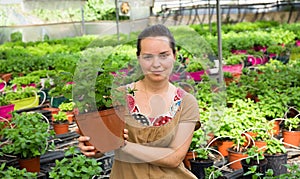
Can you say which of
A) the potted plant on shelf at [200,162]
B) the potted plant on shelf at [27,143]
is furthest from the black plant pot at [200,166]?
the potted plant on shelf at [27,143]

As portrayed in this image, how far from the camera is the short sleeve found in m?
1.61

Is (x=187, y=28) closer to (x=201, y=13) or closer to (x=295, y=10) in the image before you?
(x=295, y=10)

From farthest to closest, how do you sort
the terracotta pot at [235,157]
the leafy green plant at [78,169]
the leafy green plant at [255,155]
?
the terracotta pot at [235,157], the leafy green plant at [255,155], the leafy green plant at [78,169]

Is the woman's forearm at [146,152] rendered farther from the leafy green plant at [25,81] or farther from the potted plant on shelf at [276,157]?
the leafy green plant at [25,81]

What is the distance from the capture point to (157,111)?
1.50m

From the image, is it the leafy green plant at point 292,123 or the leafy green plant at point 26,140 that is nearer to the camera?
the leafy green plant at point 26,140

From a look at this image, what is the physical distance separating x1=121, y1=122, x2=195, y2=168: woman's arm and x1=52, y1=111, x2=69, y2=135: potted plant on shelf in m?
3.71

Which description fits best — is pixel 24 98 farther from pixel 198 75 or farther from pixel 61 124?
pixel 198 75

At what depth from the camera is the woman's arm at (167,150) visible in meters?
1.49

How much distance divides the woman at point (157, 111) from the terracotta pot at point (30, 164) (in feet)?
7.65

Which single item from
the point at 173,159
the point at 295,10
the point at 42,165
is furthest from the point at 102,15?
the point at 173,159

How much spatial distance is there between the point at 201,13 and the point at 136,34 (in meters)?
19.7

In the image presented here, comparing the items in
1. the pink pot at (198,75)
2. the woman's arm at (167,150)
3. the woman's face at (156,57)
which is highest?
the woman's face at (156,57)

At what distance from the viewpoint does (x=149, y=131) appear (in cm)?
147
